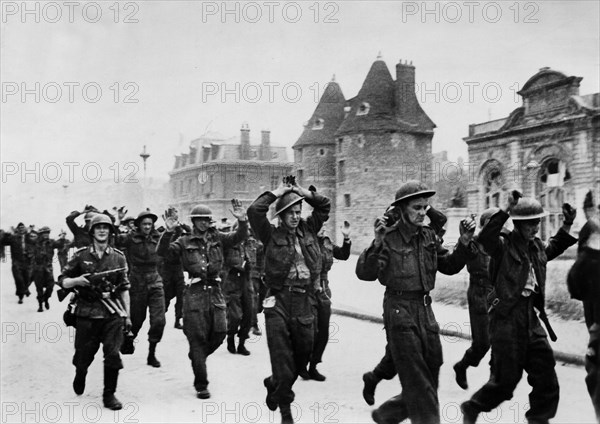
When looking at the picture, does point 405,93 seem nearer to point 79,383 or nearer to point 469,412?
point 79,383

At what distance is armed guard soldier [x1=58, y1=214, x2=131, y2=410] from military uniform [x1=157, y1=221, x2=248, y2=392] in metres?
0.86

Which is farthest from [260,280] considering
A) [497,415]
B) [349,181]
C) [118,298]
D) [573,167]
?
[349,181]

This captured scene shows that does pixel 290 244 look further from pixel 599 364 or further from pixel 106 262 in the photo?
pixel 599 364

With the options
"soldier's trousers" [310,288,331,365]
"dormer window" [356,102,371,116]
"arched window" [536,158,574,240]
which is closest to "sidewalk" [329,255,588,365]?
"soldier's trousers" [310,288,331,365]

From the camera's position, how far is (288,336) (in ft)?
19.2

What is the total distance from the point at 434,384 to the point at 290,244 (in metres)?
2.01

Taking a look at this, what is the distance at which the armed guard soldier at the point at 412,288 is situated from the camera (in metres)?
4.86

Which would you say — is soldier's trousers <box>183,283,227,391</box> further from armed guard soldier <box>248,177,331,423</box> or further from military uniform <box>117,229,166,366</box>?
military uniform <box>117,229,166,366</box>

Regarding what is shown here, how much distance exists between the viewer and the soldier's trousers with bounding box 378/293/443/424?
479 centimetres

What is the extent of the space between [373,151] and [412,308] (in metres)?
33.8

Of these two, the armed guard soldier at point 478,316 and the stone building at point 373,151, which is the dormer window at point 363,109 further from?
the armed guard soldier at point 478,316

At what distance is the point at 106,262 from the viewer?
22.2 feet

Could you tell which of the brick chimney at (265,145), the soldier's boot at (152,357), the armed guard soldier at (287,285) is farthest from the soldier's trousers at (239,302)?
the brick chimney at (265,145)

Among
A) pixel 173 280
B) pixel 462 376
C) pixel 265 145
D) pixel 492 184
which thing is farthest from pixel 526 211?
pixel 265 145
